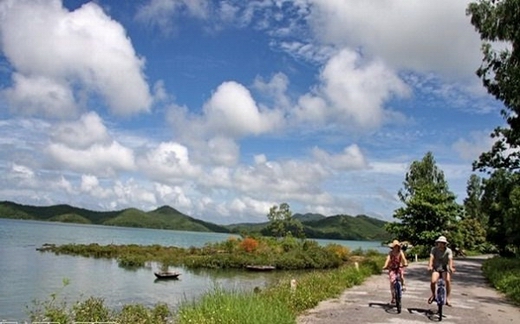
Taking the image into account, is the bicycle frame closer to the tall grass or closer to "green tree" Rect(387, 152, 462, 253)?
the tall grass

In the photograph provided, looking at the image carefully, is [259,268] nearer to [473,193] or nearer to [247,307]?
[247,307]

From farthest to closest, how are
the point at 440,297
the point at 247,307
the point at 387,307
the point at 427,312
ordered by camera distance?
the point at 387,307 < the point at 427,312 < the point at 440,297 < the point at 247,307

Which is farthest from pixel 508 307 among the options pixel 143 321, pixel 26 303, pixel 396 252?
pixel 26 303

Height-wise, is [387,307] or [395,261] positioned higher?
[395,261]

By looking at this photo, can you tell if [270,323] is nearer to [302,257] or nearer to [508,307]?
[508,307]

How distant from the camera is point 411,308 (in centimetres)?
1497

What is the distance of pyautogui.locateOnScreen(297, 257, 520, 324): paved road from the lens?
13.0 meters

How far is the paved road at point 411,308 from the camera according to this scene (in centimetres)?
1302

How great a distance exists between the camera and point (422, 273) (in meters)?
28.2

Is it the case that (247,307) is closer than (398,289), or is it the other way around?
(247,307)

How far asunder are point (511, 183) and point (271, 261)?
2797cm

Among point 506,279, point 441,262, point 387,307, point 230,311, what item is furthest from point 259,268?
point 230,311

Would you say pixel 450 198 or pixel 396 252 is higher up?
pixel 450 198

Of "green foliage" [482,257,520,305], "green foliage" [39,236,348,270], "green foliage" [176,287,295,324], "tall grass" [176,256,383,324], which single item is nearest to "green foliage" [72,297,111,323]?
"tall grass" [176,256,383,324]
